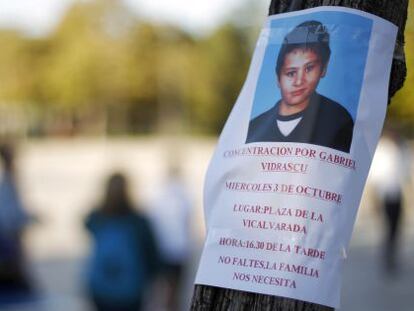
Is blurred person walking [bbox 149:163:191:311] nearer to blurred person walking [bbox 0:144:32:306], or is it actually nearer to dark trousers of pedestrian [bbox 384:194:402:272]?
blurred person walking [bbox 0:144:32:306]

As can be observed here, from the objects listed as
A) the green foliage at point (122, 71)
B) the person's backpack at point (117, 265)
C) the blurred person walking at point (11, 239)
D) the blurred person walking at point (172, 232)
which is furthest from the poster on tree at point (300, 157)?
the green foliage at point (122, 71)

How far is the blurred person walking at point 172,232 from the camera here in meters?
7.88

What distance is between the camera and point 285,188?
1.87 meters

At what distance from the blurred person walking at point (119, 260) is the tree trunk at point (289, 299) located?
12.4 ft

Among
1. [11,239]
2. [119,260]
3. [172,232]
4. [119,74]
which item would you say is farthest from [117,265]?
[119,74]

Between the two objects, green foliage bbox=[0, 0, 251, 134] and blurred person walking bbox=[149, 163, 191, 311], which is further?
green foliage bbox=[0, 0, 251, 134]

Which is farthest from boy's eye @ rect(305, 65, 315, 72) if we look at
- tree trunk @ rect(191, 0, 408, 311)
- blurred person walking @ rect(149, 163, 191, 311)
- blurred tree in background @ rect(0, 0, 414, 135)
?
blurred tree in background @ rect(0, 0, 414, 135)

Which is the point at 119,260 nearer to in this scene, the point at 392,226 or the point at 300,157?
the point at 300,157

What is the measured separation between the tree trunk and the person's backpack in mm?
3784

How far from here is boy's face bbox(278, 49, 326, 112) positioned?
1.95 meters

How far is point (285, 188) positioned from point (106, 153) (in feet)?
132

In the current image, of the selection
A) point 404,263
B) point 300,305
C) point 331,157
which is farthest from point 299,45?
point 404,263

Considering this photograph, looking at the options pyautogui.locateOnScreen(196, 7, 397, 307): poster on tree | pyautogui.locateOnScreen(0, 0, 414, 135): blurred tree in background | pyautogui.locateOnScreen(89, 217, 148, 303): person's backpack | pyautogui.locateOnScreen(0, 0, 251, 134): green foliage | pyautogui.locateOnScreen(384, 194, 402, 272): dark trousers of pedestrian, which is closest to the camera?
pyautogui.locateOnScreen(196, 7, 397, 307): poster on tree

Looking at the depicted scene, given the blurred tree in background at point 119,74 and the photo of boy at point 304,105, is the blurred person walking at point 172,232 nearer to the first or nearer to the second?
the photo of boy at point 304,105
